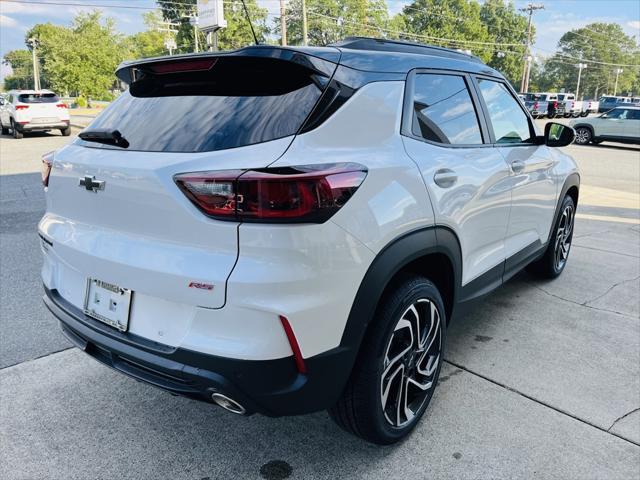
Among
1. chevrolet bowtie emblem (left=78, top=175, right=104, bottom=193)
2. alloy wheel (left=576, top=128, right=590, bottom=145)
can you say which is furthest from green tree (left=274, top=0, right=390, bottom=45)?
chevrolet bowtie emblem (left=78, top=175, right=104, bottom=193)

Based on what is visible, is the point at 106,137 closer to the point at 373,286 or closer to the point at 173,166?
the point at 173,166

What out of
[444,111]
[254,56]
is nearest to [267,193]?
[254,56]

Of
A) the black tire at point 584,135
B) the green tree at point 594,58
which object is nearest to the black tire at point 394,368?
the black tire at point 584,135

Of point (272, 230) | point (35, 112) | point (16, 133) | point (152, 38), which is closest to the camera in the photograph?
point (272, 230)

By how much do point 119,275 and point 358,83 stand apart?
1.25 metres

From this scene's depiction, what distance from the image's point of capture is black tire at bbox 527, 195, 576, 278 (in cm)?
461

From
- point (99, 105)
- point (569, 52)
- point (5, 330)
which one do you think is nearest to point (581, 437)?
point (5, 330)

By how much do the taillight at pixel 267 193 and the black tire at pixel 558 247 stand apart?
3.29 meters

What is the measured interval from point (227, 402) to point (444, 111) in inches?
73.3

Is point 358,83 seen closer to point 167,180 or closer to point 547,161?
point 167,180

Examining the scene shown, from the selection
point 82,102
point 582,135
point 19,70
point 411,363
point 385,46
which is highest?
point 19,70

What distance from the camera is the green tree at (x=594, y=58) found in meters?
110

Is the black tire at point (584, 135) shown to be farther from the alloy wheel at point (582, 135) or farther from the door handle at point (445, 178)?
the door handle at point (445, 178)

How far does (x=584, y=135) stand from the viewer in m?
21.6
